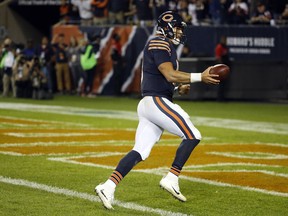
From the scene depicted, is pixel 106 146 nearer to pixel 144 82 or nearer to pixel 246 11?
pixel 144 82

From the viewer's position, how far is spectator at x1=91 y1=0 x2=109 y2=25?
2538cm

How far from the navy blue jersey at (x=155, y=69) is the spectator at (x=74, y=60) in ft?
57.0

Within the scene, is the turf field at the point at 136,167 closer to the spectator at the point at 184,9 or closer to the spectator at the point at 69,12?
the spectator at the point at 184,9

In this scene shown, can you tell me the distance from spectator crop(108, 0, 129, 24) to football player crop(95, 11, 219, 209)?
17.2 metres

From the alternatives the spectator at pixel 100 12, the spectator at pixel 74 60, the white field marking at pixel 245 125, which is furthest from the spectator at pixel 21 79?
the white field marking at pixel 245 125

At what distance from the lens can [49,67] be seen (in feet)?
82.0

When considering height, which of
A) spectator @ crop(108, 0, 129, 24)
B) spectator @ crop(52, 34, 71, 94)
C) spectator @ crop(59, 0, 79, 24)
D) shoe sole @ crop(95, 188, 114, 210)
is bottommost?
spectator @ crop(52, 34, 71, 94)

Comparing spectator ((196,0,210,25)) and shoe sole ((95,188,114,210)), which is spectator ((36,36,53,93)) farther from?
shoe sole ((95,188,114,210))

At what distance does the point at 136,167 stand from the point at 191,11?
13672mm

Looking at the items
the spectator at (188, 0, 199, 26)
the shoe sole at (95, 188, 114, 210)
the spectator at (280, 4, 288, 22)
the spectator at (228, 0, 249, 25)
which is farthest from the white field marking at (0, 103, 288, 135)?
Result: the shoe sole at (95, 188, 114, 210)

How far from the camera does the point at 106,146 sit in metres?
12.1

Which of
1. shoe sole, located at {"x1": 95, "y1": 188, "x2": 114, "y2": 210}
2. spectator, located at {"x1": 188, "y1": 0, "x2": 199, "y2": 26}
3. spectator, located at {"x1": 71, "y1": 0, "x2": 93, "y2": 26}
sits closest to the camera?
shoe sole, located at {"x1": 95, "y1": 188, "x2": 114, "y2": 210}

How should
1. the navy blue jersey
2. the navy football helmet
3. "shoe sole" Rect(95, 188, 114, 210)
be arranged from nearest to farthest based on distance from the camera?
"shoe sole" Rect(95, 188, 114, 210) < the navy blue jersey < the navy football helmet

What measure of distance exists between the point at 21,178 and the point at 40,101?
1337 centimetres
